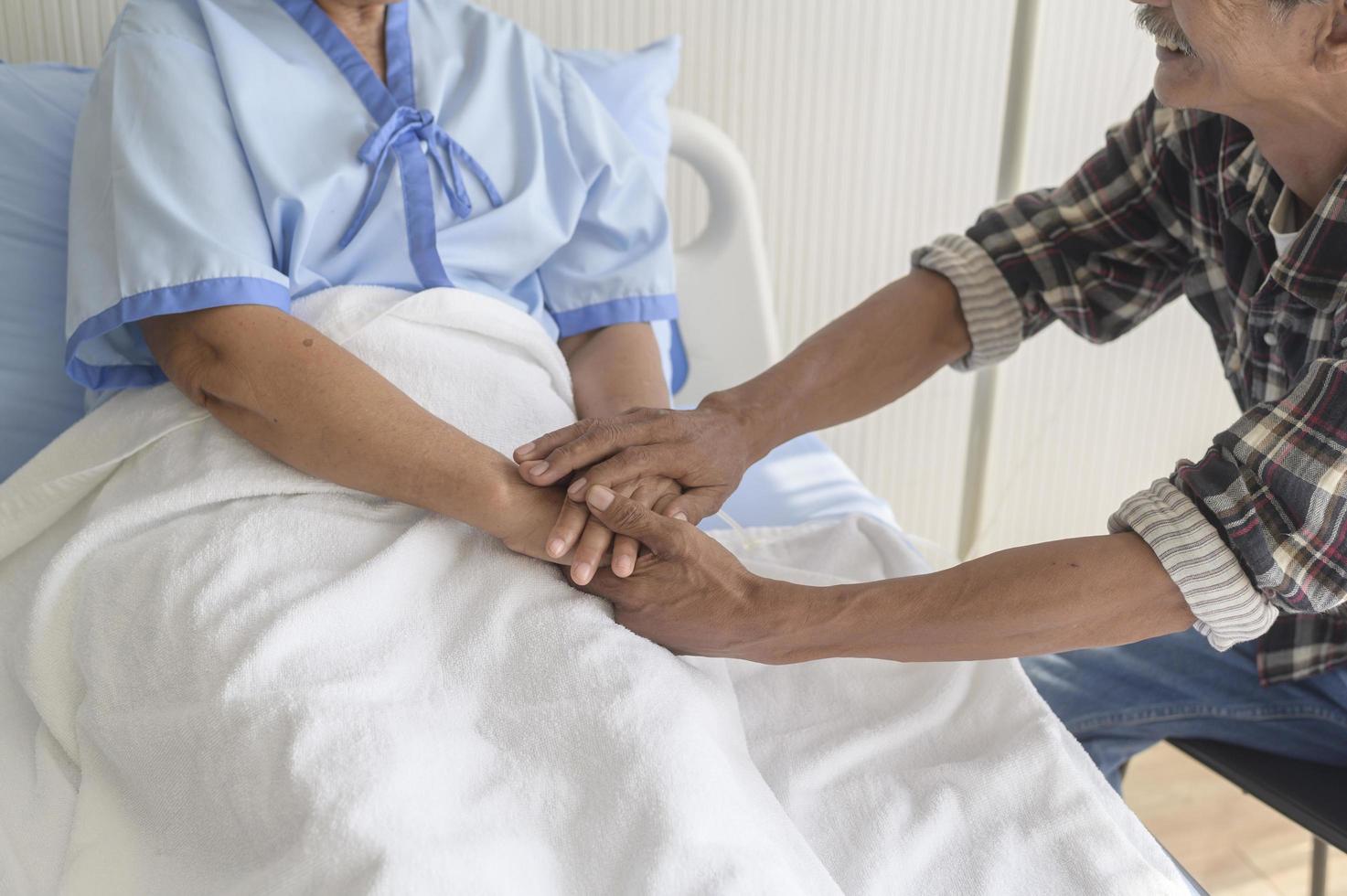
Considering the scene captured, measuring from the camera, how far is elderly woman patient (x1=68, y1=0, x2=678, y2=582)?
1.12 meters

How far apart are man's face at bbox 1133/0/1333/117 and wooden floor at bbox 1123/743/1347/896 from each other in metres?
1.45

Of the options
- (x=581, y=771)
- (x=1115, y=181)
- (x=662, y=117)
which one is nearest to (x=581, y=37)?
(x=662, y=117)

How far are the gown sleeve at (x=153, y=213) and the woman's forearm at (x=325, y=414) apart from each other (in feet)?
0.12

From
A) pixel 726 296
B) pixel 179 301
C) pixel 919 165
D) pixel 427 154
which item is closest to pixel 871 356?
pixel 726 296

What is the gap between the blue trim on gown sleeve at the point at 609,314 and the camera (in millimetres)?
1464

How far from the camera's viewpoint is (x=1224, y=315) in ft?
4.57

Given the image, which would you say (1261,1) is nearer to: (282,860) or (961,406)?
(282,860)

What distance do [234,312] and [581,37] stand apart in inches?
38.5

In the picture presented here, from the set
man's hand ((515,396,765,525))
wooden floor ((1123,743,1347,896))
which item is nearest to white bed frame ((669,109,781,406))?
man's hand ((515,396,765,525))

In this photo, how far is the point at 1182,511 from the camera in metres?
1.01

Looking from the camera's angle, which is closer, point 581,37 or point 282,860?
point 282,860

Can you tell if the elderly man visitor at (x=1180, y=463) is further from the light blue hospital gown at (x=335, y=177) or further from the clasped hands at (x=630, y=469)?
the light blue hospital gown at (x=335, y=177)

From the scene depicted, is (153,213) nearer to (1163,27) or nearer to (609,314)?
(609,314)

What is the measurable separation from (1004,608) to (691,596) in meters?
0.27
